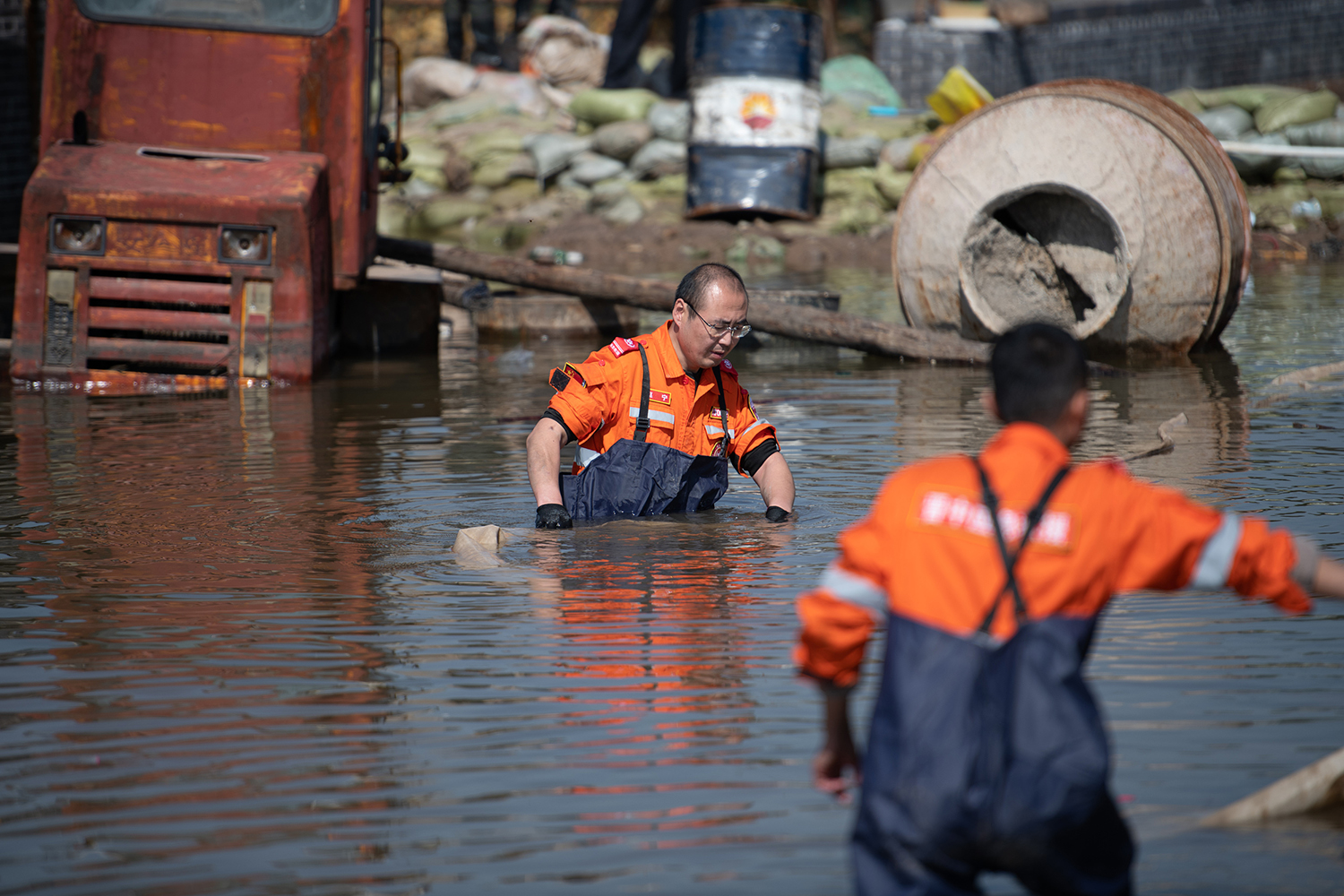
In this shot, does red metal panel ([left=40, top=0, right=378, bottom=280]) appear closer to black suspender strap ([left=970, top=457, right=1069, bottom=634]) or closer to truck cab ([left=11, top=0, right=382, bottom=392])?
truck cab ([left=11, top=0, right=382, bottom=392])

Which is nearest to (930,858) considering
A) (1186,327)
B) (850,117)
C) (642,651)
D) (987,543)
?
(987,543)

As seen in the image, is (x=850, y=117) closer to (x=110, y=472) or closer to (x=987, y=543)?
(x=110, y=472)

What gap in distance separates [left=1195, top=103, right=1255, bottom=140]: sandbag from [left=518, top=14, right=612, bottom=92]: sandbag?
322 inches

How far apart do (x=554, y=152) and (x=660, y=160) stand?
1420 mm

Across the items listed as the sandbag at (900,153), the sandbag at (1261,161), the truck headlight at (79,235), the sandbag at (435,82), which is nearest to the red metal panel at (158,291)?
the truck headlight at (79,235)

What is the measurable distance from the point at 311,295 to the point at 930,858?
6943mm

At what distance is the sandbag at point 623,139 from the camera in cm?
1831

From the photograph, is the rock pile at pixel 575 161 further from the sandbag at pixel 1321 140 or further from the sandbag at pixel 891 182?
the sandbag at pixel 1321 140

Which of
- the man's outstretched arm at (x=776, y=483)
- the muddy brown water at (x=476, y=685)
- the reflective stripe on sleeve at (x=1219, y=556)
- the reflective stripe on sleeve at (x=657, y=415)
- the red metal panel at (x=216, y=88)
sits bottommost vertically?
the muddy brown water at (x=476, y=685)

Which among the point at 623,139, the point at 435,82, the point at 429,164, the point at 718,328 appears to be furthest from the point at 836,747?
the point at 435,82

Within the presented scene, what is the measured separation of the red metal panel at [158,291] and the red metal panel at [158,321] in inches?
3.4

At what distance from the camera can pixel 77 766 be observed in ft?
10.00

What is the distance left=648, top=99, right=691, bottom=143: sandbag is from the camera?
18.1m

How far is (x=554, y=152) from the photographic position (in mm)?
18375
